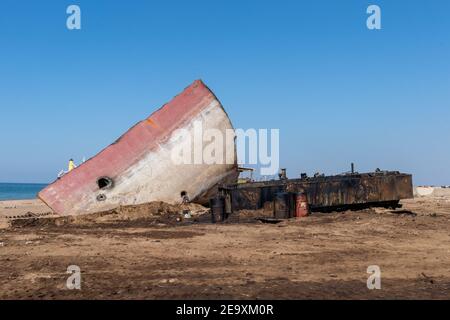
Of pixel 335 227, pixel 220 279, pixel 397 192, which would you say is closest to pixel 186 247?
pixel 220 279

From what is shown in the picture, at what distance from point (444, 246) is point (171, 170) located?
26.2 feet

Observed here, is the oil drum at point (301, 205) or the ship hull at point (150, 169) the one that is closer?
the oil drum at point (301, 205)

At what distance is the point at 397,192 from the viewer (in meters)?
13.4

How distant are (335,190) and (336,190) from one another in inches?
1.1

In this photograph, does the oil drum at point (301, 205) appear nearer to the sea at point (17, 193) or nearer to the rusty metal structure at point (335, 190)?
the rusty metal structure at point (335, 190)

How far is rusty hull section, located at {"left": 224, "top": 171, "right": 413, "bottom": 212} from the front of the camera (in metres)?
11.9

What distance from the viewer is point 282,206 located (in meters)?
11.5

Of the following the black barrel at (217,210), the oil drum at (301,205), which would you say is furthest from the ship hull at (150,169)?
the oil drum at (301,205)

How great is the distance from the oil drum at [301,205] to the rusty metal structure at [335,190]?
0.26 m

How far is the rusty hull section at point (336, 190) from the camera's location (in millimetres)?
11859

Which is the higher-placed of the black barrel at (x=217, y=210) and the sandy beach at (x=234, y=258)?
the black barrel at (x=217, y=210)
